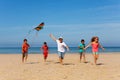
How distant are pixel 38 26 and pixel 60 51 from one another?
240 centimetres

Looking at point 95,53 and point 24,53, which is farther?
point 24,53

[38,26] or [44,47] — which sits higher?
[38,26]

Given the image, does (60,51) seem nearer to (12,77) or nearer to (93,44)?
(93,44)

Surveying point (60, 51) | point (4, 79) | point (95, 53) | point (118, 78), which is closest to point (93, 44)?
point (95, 53)

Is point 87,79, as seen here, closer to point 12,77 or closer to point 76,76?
point 76,76

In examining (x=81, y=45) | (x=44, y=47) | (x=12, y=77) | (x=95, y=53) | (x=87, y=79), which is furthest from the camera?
(x=44, y=47)

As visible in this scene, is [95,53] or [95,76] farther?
[95,53]

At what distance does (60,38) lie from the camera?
15789mm

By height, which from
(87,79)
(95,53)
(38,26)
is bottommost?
(87,79)

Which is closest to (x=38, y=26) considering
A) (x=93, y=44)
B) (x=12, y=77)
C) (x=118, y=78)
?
(x=93, y=44)

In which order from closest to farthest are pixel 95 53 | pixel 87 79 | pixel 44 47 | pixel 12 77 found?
pixel 87 79 → pixel 12 77 → pixel 95 53 → pixel 44 47

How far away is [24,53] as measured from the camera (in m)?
17.5

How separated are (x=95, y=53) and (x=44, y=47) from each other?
4269mm

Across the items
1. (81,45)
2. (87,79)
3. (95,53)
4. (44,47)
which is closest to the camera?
(87,79)
